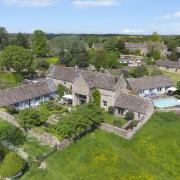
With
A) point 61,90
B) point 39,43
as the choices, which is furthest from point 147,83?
point 39,43

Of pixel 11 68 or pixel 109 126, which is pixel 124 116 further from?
pixel 11 68

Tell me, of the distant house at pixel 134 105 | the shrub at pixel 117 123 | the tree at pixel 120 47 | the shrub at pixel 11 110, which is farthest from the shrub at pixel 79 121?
the tree at pixel 120 47

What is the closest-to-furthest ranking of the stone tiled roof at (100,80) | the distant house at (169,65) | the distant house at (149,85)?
1. the stone tiled roof at (100,80)
2. the distant house at (149,85)
3. the distant house at (169,65)

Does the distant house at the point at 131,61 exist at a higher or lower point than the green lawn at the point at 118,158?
higher

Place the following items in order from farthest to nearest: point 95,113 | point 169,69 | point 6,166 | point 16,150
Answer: point 169,69 < point 95,113 < point 16,150 < point 6,166

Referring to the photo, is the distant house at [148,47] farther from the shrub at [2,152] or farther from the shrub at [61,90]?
the shrub at [2,152]

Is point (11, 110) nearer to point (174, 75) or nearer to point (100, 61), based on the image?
point (100, 61)

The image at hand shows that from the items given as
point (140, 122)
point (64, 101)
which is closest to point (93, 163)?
point (140, 122)
